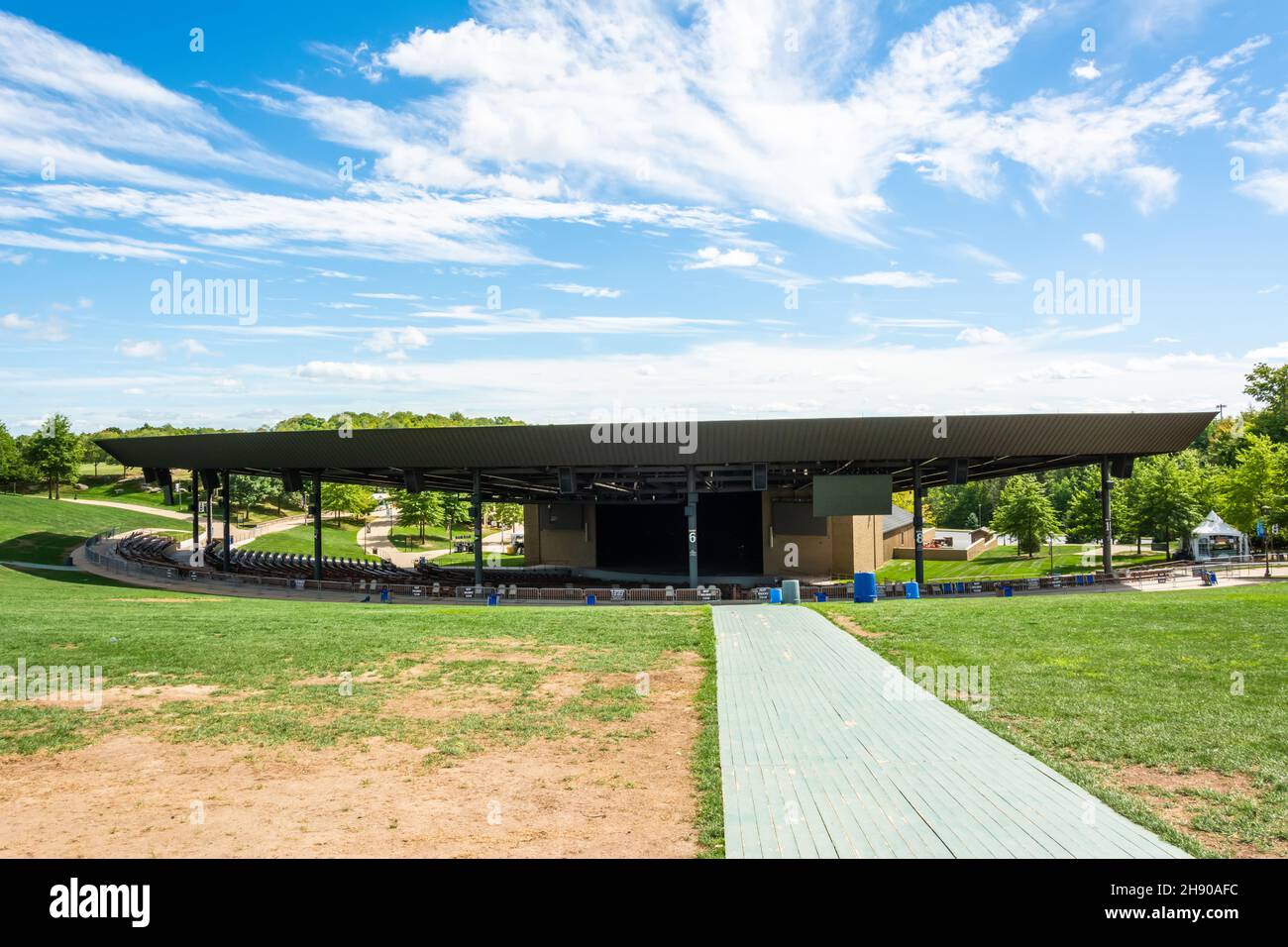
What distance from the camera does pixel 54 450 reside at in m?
87.5

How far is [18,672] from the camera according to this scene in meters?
15.4

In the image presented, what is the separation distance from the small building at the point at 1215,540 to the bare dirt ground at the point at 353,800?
67636 mm

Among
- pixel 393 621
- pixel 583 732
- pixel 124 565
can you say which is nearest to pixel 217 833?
pixel 583 732

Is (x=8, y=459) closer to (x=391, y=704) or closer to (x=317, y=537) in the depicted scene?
(x=317, y=537)

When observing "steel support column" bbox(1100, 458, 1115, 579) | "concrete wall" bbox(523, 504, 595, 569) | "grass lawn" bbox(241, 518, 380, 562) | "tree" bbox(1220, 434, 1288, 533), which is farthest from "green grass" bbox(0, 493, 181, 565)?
"tree" bbox(1220, 434, 1288, 533)

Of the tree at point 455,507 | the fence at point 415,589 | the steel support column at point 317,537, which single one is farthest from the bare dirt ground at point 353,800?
the tree at point 455,507

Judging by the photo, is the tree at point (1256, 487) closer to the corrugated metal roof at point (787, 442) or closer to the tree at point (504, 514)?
the corrugated metal roof at point (787, 442)

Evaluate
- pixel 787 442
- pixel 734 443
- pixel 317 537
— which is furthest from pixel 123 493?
pixel 787 442

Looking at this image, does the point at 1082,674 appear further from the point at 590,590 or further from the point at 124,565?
the point at 124,565

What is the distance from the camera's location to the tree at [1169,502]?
2515 inches

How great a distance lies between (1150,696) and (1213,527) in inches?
2481

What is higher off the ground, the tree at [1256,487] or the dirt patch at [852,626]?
the tree at [1256,487]

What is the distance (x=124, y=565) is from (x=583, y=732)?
4613cm
